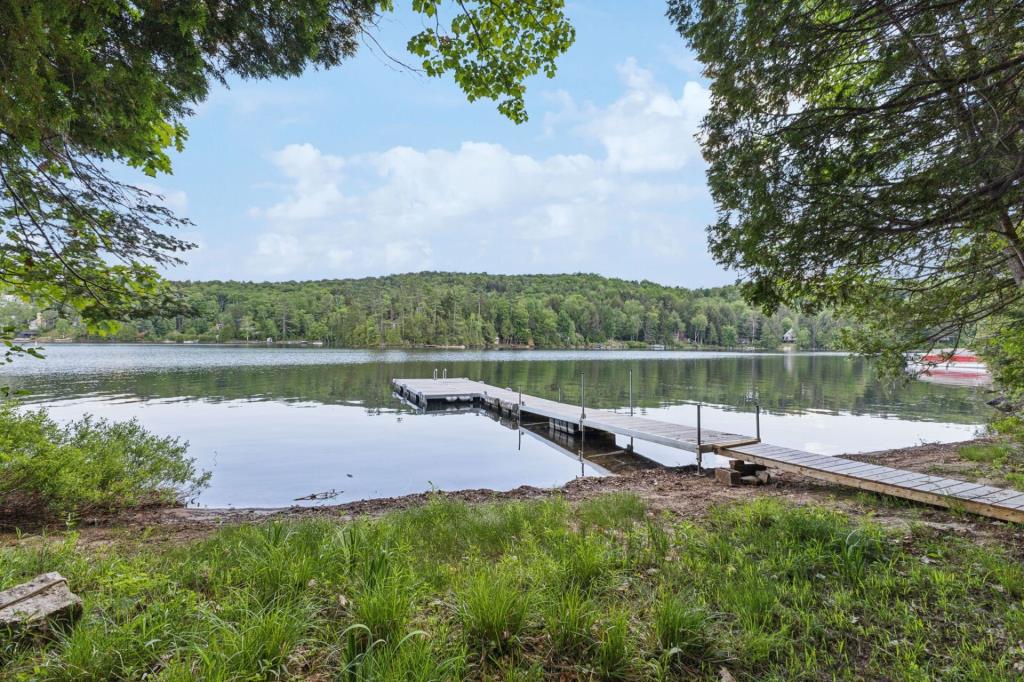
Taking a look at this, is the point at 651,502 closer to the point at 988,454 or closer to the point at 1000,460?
the point at 1000,460

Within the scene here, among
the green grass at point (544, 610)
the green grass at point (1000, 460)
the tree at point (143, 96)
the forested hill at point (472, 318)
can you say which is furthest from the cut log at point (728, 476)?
the forested hill at point (472, 318)

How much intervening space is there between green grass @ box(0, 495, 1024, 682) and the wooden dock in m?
1.14

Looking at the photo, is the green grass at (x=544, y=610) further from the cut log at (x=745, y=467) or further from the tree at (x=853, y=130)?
the cut log at (x=745, y=467)

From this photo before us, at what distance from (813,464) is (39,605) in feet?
26.8

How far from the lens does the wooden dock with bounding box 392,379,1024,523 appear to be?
492 cm

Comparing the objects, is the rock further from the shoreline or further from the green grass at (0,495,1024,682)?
the shoreline

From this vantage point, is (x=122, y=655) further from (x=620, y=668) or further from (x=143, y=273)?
(x=143, y=273)

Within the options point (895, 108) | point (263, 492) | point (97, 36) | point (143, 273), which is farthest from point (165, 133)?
point (263, 492)

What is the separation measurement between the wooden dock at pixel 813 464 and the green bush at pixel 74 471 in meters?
9.21

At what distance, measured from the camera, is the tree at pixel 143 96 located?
294cm

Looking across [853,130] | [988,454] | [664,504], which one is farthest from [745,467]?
[853,130]

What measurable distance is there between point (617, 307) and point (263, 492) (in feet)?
344

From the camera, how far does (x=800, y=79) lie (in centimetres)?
375

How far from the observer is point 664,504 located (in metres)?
6.20
